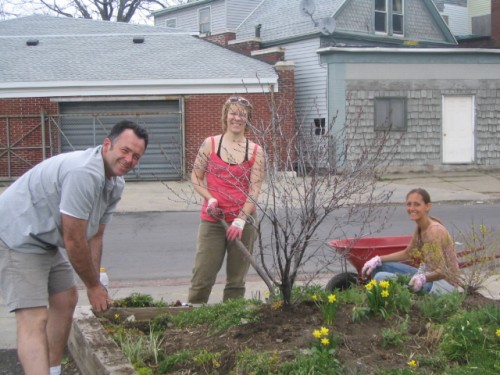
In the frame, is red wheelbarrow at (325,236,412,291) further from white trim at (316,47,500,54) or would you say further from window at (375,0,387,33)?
window at (375,0,387,33)

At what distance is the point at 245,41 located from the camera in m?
27.6

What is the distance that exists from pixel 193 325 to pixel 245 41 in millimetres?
23550

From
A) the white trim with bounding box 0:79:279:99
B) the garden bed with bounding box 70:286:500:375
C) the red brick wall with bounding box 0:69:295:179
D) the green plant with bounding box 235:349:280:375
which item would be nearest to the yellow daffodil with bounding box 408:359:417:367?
the garden bed with bounding box 70:286:500:375

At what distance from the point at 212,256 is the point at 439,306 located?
182 cm

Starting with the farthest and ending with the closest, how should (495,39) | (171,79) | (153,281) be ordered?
(495,39)
(171,79)
(153,281)

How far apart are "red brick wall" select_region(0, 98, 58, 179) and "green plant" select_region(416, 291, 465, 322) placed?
1943cm

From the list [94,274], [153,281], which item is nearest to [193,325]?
[94,274]

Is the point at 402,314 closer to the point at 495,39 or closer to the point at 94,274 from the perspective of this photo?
the point at 94,274

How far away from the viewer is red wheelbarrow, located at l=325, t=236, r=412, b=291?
6.03 metres

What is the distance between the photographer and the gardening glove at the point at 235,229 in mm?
5164

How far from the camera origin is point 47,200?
4.08 meters

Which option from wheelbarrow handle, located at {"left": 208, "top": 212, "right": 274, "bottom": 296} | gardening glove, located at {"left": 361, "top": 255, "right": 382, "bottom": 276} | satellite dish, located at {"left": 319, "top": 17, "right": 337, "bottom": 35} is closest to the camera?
wheelbarrow handle, located at {"left": 208, "top": 212, "right": 274, "bottom": 296}

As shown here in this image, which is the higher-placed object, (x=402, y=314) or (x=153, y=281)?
(x=402, y=314)

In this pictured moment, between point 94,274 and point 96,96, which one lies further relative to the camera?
point 96,96
